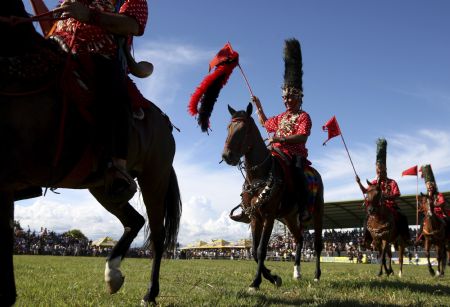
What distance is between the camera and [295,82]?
33.7 ft

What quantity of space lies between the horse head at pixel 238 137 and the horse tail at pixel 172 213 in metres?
1.48

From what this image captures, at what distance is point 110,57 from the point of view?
4.71 m

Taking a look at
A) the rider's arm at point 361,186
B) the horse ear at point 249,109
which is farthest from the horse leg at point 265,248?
the rider's arm at point 361,186

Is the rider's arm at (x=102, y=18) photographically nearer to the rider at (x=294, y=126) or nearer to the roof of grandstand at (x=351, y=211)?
the rider at (x=294, y=126)

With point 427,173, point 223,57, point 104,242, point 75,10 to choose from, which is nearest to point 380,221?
point 427,173

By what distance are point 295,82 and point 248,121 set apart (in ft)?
8.98

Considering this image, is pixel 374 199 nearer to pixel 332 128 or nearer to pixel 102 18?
pixel 332 128

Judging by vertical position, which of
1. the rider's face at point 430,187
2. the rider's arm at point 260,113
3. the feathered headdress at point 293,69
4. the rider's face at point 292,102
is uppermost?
the feathered headdress at point 293,69

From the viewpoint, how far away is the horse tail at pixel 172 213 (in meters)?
6.20

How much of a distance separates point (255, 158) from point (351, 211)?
4085 centimetres

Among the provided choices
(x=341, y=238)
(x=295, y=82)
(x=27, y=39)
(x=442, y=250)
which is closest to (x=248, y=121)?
(x=295, y=82)

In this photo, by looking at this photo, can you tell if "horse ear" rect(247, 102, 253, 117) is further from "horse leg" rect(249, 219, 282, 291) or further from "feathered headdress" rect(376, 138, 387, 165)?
"feathered headdress" rect(376, 138, 387, 165)

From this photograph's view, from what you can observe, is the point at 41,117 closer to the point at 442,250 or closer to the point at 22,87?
the point at 22,87

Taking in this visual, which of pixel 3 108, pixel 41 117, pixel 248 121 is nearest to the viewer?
pixel 3 108
